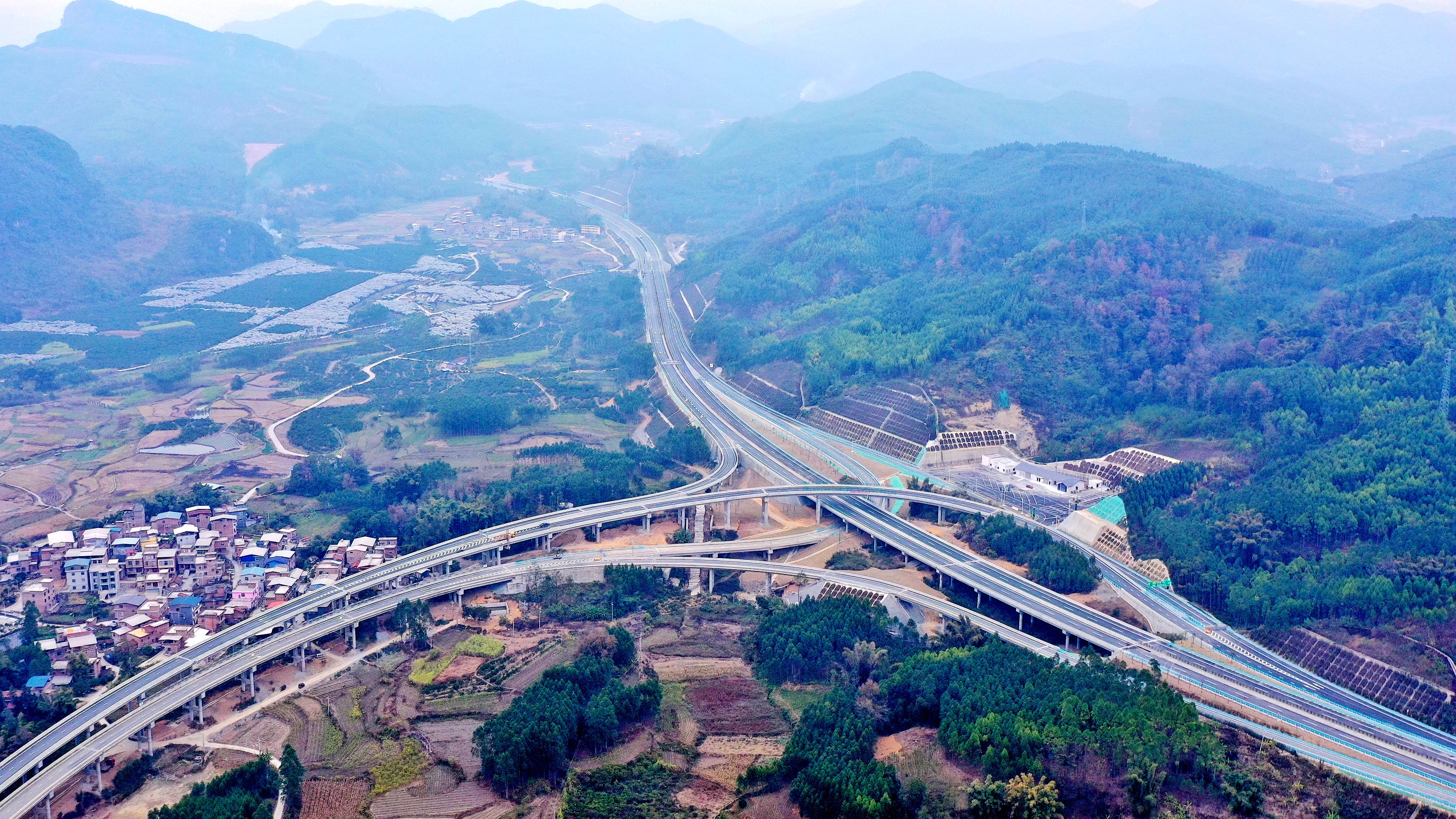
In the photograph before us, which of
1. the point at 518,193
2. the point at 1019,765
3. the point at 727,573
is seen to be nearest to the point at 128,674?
the point at 727,573

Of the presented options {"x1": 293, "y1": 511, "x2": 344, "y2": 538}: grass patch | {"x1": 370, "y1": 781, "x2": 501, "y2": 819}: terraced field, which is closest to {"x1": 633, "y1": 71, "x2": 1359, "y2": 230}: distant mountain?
{"x1": 293, "y1": 511, "x2": 344, "y2": 538}: grass patch

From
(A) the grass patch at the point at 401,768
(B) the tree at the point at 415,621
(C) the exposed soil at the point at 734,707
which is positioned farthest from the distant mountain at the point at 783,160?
(A) the grass patch at the point at 401,768

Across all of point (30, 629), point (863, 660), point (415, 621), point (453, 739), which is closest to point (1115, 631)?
point (863, 660)

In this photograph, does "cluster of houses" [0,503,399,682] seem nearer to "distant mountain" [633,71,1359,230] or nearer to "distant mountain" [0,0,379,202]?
"distant mountain" [633,71,1359,230]

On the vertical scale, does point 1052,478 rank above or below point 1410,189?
below

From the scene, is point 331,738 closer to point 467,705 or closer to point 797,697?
point 467,705

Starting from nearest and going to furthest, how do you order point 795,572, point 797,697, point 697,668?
point 797,697 < point 697,668 < point 795,572
